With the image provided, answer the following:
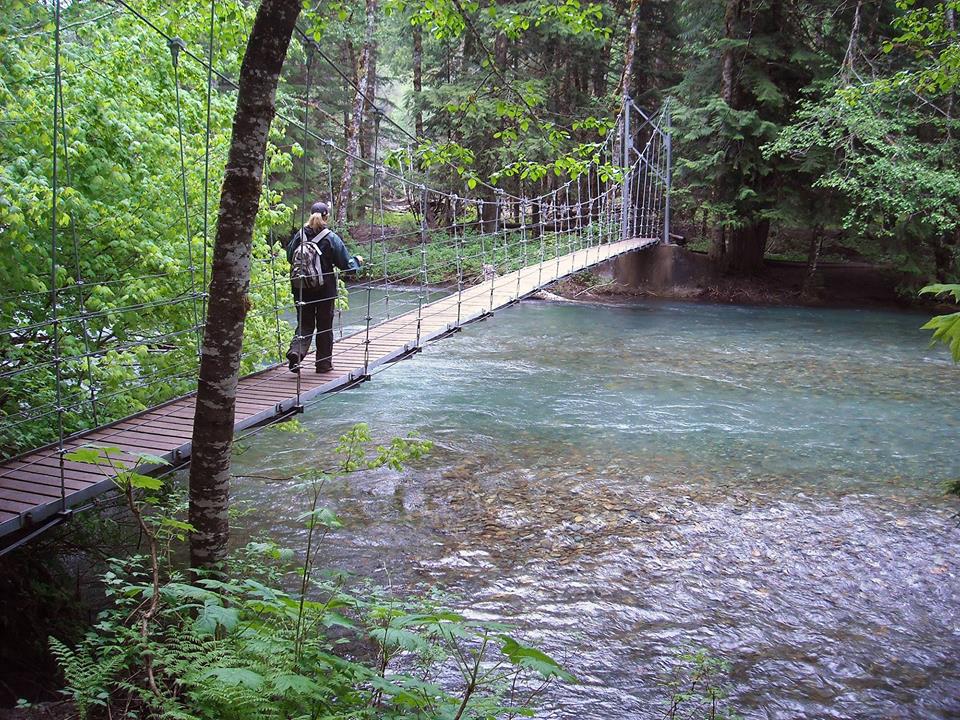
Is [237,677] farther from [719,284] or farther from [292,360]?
[719,284]

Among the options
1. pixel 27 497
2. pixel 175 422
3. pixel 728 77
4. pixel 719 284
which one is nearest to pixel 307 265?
pixel 175 422

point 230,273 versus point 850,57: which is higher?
point 850,57

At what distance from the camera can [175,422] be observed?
354cm

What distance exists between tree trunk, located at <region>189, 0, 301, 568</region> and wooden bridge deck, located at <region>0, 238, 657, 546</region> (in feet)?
0.80

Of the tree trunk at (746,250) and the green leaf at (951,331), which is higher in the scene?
the tree trunk at (746,250)

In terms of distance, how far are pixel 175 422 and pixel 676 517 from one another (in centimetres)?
266

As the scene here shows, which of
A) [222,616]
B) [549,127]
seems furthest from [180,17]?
[222,616]

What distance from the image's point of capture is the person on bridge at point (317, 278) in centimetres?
423

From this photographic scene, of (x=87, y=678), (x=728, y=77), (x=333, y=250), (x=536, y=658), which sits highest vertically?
(x=728, y=77)

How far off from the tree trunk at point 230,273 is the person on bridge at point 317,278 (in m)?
1.84

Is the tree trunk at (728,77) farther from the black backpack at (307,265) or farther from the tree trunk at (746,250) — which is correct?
the black backpack at (307,265)

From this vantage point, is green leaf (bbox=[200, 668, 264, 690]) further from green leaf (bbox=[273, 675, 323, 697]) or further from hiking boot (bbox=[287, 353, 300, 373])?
hiking boot (bbox=[287, 353, 300, 373])

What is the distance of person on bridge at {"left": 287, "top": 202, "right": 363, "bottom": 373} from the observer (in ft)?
13.9

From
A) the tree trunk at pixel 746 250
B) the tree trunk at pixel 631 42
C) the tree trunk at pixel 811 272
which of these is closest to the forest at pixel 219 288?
the tree trunk at pixel 811 272
